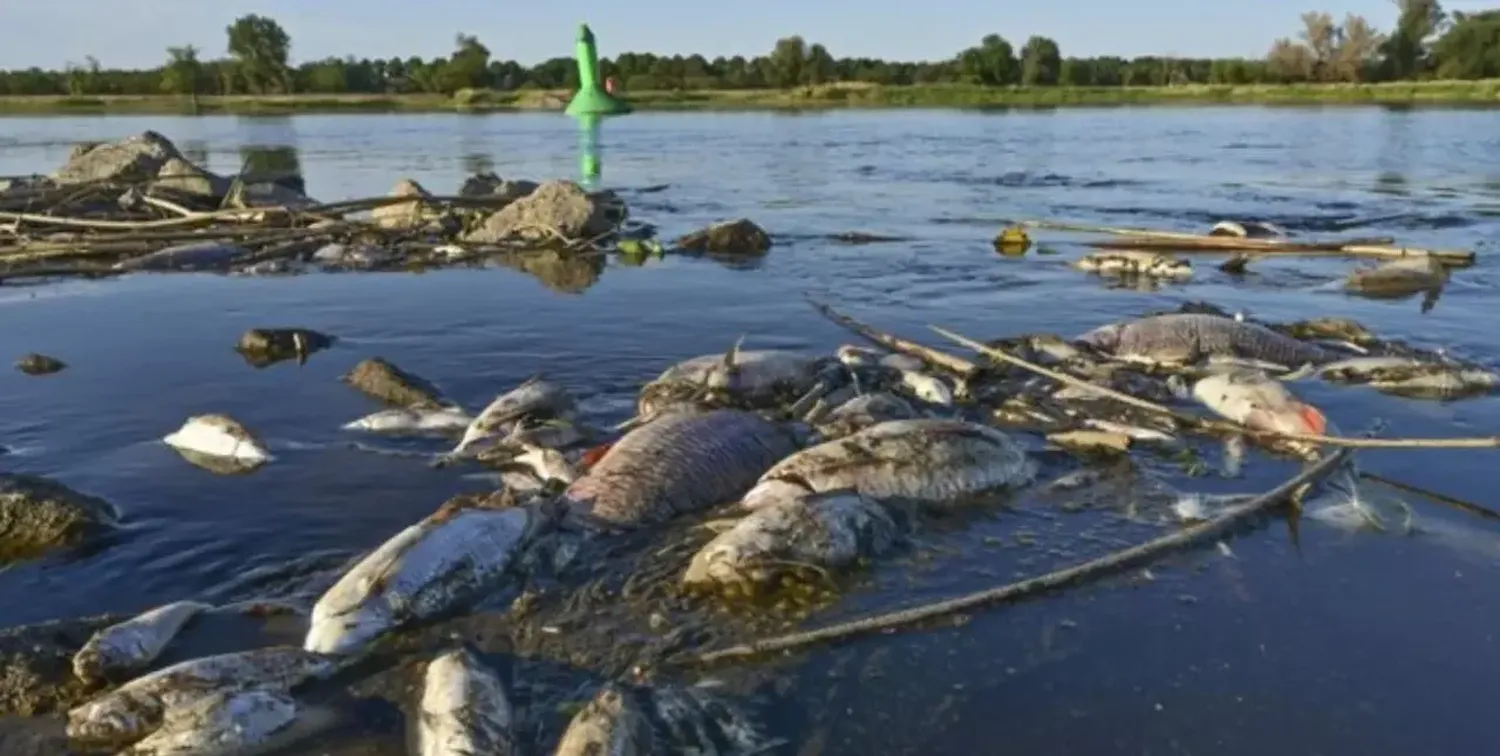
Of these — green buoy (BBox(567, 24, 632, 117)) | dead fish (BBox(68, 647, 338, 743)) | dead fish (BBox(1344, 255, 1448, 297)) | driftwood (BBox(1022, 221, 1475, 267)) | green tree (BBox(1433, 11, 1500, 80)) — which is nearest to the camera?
dead fish (BBox(68, 647, 338, 743))

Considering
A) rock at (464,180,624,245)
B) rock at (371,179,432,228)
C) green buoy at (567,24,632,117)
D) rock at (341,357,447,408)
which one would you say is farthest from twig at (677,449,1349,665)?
green buoy at (567,24,632,117)

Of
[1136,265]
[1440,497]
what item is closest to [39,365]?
[1440,497]

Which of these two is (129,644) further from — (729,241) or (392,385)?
(729,241)

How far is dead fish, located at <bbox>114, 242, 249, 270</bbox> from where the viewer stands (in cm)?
1658

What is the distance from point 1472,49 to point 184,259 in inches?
3752

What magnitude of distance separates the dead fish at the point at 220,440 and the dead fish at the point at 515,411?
1.29 metres

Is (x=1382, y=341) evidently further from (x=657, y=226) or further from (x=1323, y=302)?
(x=657, y=226)

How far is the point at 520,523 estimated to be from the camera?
578 centimetres

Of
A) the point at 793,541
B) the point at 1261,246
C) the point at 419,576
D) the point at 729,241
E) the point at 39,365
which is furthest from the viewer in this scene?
the point at 729,241

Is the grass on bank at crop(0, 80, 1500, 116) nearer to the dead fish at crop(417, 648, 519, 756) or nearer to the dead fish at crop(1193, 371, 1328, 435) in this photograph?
the dead fish at crop(1193, 371, 1328, 435)

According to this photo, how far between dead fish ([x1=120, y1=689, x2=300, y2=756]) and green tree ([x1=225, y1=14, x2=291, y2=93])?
112801mm

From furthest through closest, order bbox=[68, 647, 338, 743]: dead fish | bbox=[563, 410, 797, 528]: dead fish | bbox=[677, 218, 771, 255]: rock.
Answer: bbox=[677, 218, 771, 255]: rock
bbox=[563, 410, 797, 528]: dead fish
bbox=[68, 647, 338, 743]: dead fish

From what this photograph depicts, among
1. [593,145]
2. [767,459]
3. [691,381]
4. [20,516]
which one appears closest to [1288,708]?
[767,459]

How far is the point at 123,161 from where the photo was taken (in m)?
24.4
